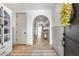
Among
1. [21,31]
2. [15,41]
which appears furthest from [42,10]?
[15,41]

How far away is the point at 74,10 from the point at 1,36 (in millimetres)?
1051

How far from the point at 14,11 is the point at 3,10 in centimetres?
27

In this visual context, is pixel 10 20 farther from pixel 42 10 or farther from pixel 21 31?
pixel 42 10

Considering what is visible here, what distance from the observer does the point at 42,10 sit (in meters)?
2.54

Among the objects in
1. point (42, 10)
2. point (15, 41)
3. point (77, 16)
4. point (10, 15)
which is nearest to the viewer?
point (77, 16)

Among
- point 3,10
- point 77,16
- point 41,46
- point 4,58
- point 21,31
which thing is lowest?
point 41,46

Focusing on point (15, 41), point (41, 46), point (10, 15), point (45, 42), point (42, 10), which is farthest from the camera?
point (45, 42)

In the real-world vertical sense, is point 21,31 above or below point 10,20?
below

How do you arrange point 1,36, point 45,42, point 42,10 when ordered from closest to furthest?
point 1,36 → point 42,10 → point 45,42

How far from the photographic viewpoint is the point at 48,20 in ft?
8.59

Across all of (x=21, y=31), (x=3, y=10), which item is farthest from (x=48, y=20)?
(x=3, y=10)

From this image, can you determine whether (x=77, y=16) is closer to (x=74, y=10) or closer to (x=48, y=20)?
(x=74, y=10)

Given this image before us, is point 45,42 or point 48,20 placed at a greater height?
point 48,20

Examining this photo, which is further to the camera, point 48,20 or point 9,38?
point 48,20
